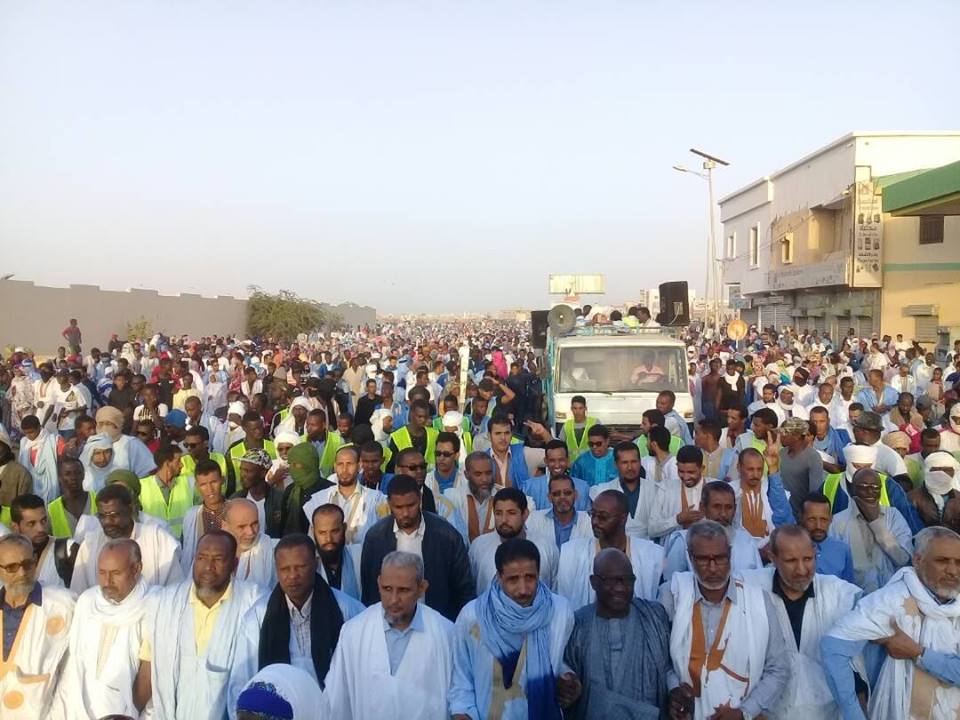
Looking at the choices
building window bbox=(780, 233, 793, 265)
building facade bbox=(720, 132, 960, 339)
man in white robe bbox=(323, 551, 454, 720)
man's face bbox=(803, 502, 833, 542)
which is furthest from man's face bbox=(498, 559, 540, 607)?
building window bbox=(780, 233, 793, 265)

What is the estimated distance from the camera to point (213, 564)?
3773 mm

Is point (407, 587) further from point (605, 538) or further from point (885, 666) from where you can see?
point (885, 666)

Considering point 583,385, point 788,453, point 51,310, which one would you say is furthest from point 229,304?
point 788,453

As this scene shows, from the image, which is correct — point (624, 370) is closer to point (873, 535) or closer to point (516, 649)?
point (873, 535)

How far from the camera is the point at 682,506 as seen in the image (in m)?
5.52

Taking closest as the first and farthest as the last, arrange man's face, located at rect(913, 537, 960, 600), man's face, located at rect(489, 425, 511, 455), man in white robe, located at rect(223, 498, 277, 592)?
man's face, located at rect(913, 537, 960, 600) → man in white robe, located at rect(223, 498, 277, 592) → man's face, located at rect(489, 425, 511, 455)

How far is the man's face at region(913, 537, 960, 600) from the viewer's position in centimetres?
338

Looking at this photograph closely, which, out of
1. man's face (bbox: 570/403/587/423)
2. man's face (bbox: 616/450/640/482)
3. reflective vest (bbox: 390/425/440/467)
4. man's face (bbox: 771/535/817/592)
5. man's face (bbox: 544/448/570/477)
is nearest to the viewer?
man's face (bbox: 771/535/817/592)

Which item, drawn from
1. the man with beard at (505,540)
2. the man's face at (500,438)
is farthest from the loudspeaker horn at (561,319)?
the man with beard at (505,540)

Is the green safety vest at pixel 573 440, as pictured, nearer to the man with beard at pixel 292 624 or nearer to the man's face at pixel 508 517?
the man's face at pixel 508 517

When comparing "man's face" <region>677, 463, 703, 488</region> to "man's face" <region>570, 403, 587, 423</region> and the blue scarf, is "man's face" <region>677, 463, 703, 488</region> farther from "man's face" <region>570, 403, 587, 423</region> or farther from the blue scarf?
"man's face" <region>570, 403, 587, 423</region>

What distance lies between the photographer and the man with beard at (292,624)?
375 centimetres

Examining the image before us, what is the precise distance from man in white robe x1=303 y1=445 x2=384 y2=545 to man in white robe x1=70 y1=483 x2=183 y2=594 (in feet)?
3.08

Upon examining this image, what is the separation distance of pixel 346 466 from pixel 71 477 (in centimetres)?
191
